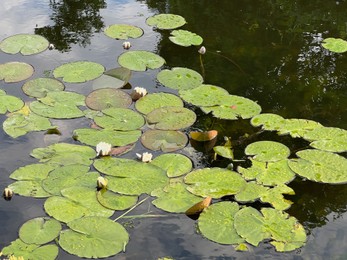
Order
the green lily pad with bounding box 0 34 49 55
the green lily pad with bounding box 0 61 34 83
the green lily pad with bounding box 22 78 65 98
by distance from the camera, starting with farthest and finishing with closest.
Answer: the green lily pad with bounding box 0 34 49 55, the green lily pad with bounding box 0 61 34 83, the green lily pad with bounding box 22 78 65 98

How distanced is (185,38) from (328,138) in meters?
1.73

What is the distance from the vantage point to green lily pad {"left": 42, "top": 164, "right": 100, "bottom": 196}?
2.93 metres

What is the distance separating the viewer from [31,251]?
2518 millimetres

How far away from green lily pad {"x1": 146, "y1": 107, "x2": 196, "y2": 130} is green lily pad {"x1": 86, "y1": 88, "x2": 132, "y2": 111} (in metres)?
0.25

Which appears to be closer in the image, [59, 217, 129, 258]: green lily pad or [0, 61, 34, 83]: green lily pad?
[59, 217, 129, 258]: green lily pad

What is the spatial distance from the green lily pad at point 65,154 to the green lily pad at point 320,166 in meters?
1.26

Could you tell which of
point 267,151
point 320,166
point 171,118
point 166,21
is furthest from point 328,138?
point 166,21

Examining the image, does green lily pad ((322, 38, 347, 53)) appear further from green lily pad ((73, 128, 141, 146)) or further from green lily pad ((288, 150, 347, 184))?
green lily pad ((73, 128, 141, 146))

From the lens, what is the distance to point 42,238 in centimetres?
260

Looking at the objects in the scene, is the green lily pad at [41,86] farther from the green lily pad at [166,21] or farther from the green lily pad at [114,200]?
the green lily pad at [166,21]

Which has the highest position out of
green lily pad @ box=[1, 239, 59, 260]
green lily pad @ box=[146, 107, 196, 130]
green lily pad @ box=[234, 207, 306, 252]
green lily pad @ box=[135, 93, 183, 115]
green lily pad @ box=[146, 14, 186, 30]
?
green lily pad @ box=[146, 14, 186, 30]

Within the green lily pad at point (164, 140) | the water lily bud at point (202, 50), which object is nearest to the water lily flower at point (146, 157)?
the green lily pad at point (164, 140)

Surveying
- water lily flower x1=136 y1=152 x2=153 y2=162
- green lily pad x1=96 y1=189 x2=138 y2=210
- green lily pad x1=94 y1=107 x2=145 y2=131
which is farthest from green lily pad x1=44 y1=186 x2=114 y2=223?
green lily pad x1=94 y1=107 x2=145 y2=131

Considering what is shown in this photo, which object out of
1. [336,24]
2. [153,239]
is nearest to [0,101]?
[153,239]
